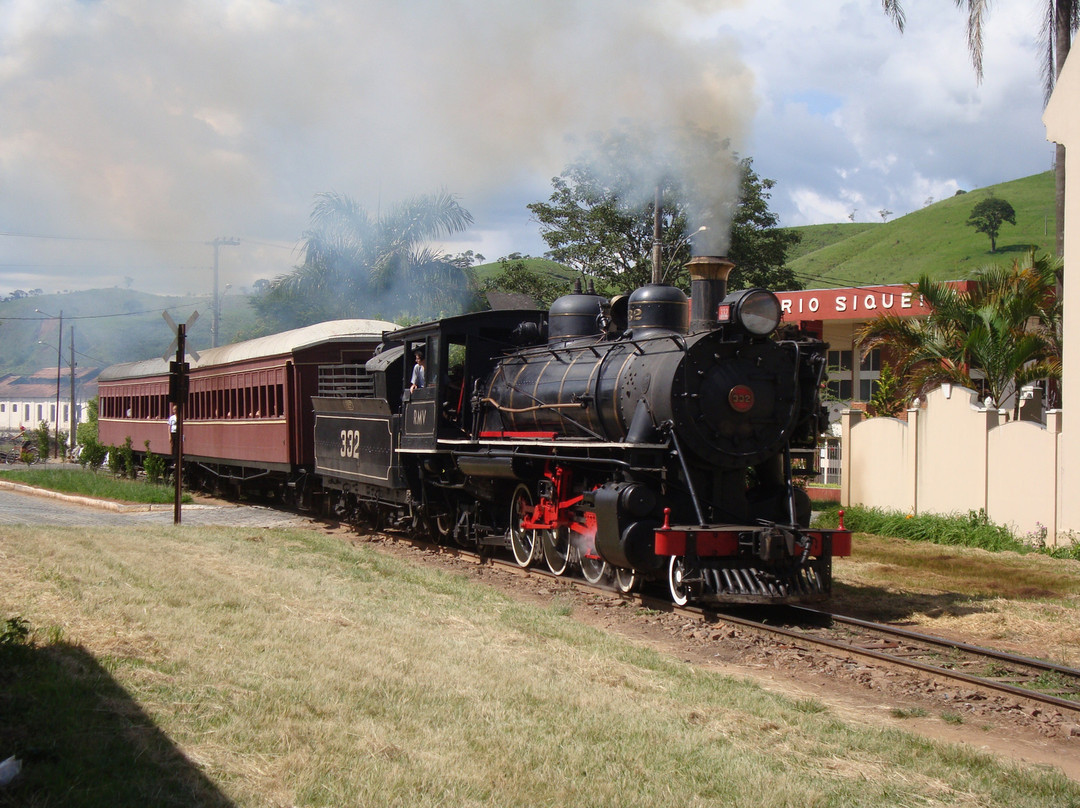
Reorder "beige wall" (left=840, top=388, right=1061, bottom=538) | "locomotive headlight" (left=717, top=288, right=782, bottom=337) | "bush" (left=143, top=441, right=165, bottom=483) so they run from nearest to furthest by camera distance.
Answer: "locomotive headlight" (left=717, top=288, right=782, bottom=337) < "beige wall" (left=840, top=388, right=1061, bottom=538) < "bush" (left=143, top=441, right=165, bottom=483)

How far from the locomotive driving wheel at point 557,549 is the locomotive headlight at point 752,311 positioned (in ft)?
10.5

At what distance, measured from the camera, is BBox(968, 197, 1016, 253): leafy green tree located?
87.2m

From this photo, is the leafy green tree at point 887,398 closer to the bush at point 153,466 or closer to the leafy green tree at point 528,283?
the leafy green tree at point 528,283

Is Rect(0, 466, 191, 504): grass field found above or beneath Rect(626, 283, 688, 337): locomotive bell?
beneath

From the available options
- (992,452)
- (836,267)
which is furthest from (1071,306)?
(836,267)

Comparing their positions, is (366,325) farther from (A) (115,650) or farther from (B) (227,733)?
(B) (227,733)

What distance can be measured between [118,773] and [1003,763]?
169 inches

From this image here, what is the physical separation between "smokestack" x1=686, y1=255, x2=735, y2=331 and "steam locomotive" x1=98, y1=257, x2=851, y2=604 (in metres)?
0.01

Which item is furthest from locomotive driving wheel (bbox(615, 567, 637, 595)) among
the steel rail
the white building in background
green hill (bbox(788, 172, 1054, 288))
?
the white building in background

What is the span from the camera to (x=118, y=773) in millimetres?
4031

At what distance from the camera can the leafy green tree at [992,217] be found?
87.2 m

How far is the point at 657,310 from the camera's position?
10438mm

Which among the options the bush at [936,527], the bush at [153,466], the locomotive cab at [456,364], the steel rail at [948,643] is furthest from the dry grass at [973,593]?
the bush at [153,466]

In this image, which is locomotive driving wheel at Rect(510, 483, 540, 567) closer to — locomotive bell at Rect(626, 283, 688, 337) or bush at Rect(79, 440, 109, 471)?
locomotive bell at Rect(626, 283, 688, 337)
